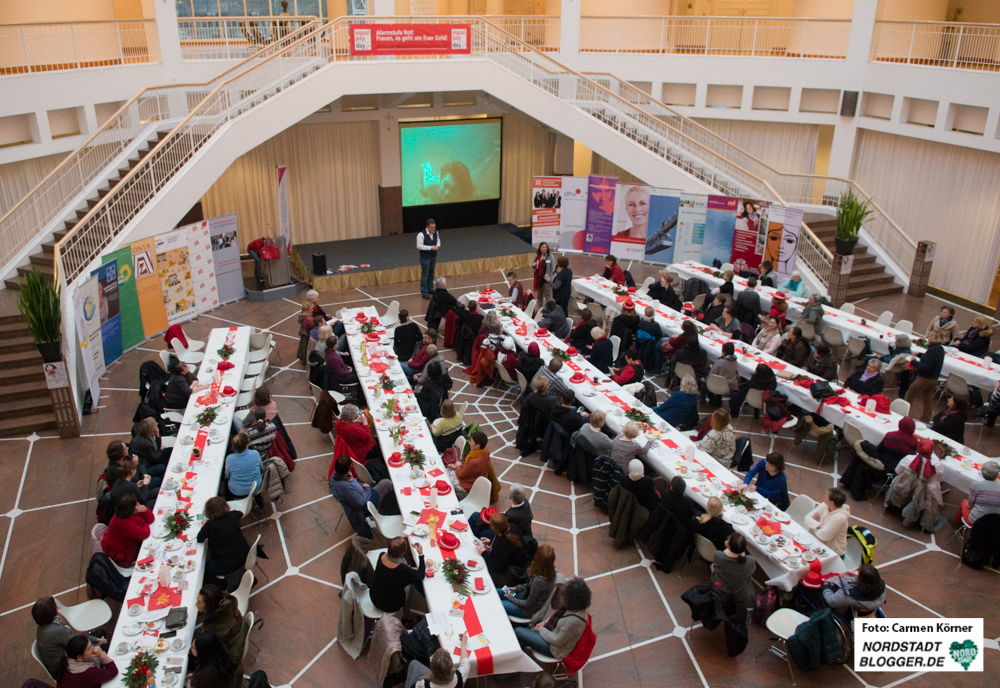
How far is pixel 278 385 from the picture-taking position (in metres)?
12.8

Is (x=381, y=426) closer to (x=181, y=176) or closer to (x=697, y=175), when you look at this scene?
(x=181, y=176)

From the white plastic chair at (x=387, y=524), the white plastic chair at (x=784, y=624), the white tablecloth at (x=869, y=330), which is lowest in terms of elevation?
the white plastic chair at (x=784, y=624)

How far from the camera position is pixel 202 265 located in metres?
15.5

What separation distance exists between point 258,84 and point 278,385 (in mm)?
7510

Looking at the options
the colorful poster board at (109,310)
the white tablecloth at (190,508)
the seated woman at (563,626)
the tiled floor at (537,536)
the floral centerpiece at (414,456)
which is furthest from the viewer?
the colorful poster board at (109,310)

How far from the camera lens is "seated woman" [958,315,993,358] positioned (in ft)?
39.8

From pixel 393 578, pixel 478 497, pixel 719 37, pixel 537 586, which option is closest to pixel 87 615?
pixel 393 578

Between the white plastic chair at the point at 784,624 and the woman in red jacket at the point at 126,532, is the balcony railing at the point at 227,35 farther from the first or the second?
the white plastic chair at the point at 784,624

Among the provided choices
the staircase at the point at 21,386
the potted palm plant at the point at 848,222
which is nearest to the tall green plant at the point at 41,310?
the staircase at the point at 21,386

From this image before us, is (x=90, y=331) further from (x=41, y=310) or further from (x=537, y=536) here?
(x=537, y=536)

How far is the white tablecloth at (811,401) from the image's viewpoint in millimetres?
9227

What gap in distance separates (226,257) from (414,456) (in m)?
9.19

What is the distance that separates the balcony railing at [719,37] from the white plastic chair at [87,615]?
59.2ft

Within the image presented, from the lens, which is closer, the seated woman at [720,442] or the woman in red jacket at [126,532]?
the woman in red jacket at [126,532]
